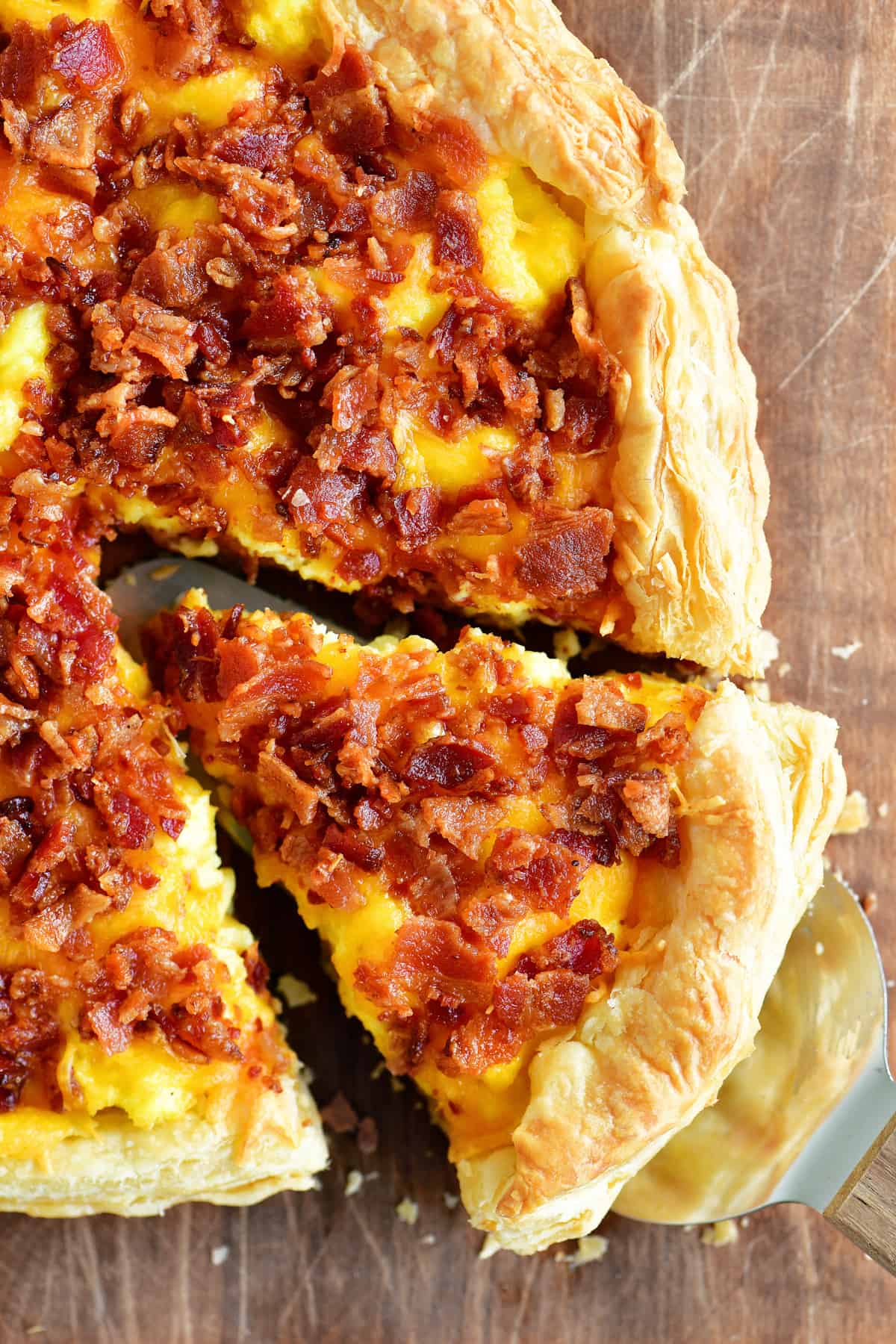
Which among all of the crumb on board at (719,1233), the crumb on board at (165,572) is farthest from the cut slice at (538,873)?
the crumb on board at (719,1233)

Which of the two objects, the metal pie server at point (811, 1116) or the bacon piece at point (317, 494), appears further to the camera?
the metal pie server at point (811, 1116)

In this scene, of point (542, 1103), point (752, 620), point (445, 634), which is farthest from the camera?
point (445, 634)

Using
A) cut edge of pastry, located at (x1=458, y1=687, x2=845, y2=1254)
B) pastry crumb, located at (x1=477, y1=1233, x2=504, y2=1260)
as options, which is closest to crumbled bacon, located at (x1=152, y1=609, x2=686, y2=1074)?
cut edge of pastry, located at (x1=458, y1=687, x2=845, y2=1254)

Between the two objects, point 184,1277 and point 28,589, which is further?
point 184,1277

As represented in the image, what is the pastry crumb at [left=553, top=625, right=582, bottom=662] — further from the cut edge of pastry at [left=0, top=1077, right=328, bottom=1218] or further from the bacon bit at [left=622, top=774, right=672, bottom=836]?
the cut edge of pastry at [left=0, top=1077, right=328, bottom=1218]

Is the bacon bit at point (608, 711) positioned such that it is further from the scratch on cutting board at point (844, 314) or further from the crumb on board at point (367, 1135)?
the crumb on board at point (367, 1135)

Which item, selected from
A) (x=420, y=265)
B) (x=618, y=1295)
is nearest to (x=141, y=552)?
(x=420, y=265)

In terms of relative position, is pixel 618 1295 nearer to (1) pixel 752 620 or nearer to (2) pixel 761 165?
(1) pixel 752 620
